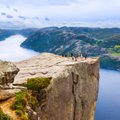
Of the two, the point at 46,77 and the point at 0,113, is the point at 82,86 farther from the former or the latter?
the point at 0,113

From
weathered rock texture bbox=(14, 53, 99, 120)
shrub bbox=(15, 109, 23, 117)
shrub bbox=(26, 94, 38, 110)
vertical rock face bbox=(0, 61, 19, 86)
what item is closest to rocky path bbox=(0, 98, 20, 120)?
shrub bbox=(15, 109, 23, 117)

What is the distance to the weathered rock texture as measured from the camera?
1316 inches

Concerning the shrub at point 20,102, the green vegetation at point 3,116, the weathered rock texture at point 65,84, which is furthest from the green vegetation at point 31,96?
the green vegetation at point 3,116

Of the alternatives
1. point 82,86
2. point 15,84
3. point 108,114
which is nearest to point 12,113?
point 15,84

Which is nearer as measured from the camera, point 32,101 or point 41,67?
point 32,101

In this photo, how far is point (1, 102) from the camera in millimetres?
27641

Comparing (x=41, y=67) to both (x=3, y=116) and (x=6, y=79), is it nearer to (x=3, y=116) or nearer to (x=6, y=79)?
(x=6, y=79)

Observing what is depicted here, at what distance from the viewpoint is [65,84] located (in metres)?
36.1

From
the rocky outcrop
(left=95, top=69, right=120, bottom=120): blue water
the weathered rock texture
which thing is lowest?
(left=95, top=69, right=120, bottom=120): blue water

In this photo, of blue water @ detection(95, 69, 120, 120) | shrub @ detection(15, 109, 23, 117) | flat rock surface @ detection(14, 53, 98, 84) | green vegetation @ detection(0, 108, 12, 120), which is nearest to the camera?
green vegetation @ detection(0, 108, 12, 120)

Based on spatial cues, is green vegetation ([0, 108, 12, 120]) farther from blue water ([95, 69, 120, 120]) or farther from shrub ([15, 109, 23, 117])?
blue water ([95, 69, 120, 120])

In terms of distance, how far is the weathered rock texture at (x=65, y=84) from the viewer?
33.4 m

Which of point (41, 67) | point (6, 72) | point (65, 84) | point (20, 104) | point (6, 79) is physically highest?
point (6, 72)

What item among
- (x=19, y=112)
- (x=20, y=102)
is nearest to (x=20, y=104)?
(x=20, y=102)
